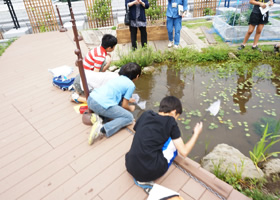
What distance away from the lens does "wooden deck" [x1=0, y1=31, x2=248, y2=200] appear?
6.19 ft

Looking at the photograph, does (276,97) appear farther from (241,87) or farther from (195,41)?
(195,41)

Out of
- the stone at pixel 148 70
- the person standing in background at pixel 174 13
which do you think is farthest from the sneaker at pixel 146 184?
→ the person standing in background at pixel 174 13

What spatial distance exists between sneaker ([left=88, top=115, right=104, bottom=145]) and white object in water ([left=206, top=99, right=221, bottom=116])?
6.32 ft

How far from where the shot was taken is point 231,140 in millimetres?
2846

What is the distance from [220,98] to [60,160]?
9.56ft

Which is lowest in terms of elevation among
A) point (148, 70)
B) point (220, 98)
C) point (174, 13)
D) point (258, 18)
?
point (220, 98)

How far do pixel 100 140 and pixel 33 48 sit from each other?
204 inches

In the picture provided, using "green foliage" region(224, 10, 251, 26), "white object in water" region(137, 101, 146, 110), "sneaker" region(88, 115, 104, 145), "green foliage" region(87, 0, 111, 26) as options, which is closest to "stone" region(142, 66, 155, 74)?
"white object in water" region(137, 101, 146, 110)

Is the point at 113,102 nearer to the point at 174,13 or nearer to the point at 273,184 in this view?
the point at 273,184

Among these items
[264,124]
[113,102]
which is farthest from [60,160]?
[264,124]

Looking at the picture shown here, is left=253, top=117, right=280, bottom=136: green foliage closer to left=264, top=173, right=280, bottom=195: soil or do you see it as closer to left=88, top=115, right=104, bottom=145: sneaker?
left=264, top=173, right=280, bottom=195: soil

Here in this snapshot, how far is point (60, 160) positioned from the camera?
7.35 feet

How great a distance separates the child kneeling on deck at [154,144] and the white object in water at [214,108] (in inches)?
64.6

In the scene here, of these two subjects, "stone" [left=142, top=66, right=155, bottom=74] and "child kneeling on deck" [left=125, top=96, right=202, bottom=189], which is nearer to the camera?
"child kneeling on deck" [left=125, top=96, right=202, bottom=189]
